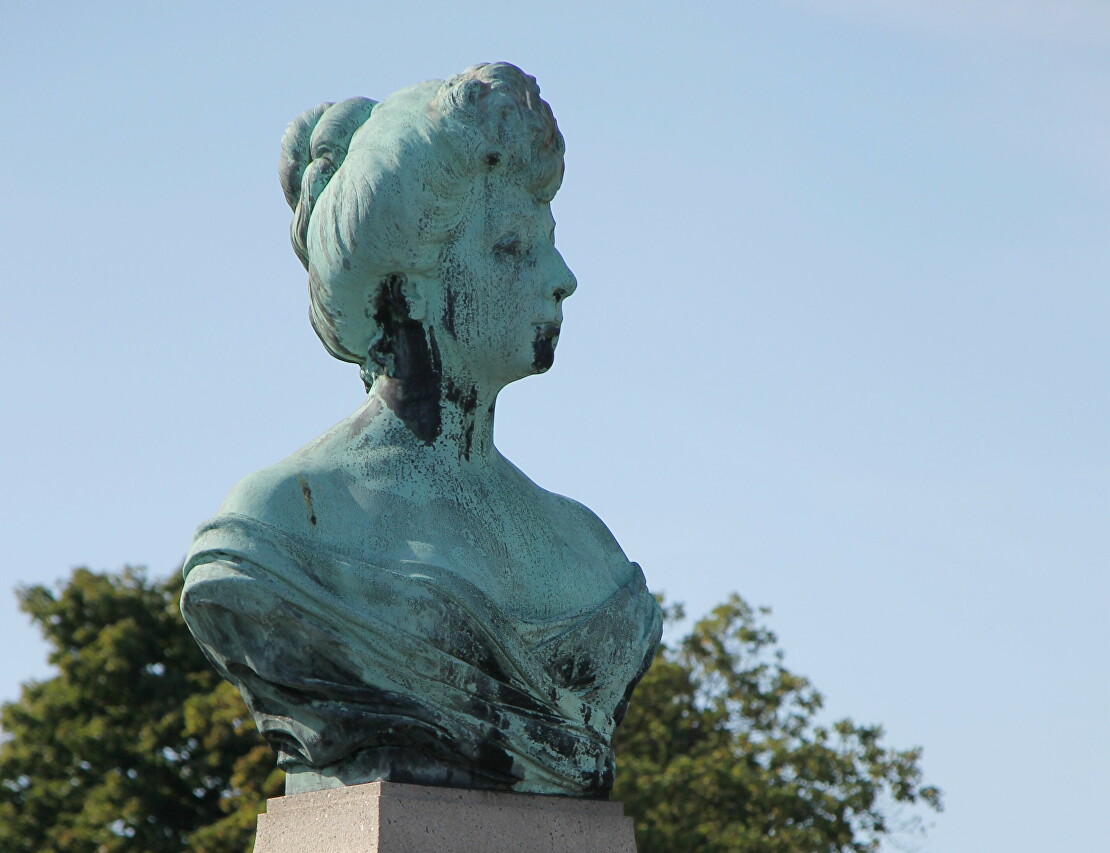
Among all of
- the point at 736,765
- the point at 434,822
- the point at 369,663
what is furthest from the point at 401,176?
the point at 736,765

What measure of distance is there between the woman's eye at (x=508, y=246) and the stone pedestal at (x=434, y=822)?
1.64 meters

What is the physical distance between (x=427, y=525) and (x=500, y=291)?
77 centimetres

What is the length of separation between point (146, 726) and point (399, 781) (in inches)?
606

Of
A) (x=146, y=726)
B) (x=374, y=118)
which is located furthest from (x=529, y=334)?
(x=146, y=726)

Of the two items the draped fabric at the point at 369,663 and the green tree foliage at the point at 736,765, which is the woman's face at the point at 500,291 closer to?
the draped fabric at the point at 369,663

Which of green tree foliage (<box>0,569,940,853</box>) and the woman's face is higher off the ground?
green tree foliage (<box>0,569,940,853</box>)

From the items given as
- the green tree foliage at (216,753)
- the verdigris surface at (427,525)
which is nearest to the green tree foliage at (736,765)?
the green tree foliage at (216,753)

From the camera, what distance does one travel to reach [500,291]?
18.1 ft

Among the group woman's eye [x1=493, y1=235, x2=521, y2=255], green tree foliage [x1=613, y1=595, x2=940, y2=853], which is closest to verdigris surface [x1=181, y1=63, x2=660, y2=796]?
woman's eye [x1=493, y1=235, x2=521, y2=255]

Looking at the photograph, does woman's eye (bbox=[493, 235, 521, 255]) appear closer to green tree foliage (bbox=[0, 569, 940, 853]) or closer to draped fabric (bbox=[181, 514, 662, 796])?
draped fabric (bbox=[181, 514, 662, 796])

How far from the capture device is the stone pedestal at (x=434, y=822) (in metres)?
4.88

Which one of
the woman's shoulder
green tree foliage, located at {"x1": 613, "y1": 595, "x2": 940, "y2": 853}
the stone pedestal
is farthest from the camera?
green tree foliage, located at {"x1": 613, "y1": 595, "x2": 940, "y2": 853}

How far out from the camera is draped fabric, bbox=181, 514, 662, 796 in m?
4.98

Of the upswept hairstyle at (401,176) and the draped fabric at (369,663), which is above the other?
the upswept hairstyle at (401,176)
